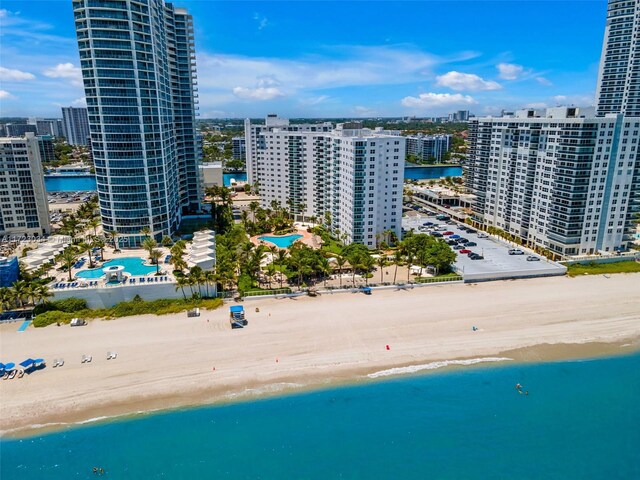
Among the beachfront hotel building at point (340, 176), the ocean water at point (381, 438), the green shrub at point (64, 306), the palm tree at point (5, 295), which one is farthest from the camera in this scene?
the beachfront hotel building at point (340, 176)

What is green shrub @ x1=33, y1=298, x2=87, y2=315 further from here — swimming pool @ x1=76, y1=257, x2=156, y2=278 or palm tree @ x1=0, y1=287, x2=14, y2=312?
swimming pool @ x1=76, y1=257, x2=156, y2=278

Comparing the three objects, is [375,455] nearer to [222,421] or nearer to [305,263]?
[222,421]

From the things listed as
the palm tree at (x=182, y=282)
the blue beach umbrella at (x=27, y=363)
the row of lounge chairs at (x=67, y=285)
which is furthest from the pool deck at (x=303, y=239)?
the blue beach umbrella at (x=27, y=363)

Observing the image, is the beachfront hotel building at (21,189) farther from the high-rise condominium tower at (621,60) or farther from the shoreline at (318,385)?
the high-rise condominium tower at (621,60)

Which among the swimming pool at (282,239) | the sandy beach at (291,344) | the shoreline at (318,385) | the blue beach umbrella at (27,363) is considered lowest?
the shoreline at (318,385)

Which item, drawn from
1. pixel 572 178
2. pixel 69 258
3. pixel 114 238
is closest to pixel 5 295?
pixel 69 258

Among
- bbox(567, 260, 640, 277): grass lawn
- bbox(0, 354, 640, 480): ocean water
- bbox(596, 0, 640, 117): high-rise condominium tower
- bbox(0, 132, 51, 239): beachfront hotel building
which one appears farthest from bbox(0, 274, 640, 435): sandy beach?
bbox(596, 0, 640, 117): high-rise condominium tower

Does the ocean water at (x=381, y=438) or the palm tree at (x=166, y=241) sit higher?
the palm tree at (x=166, y=241)
